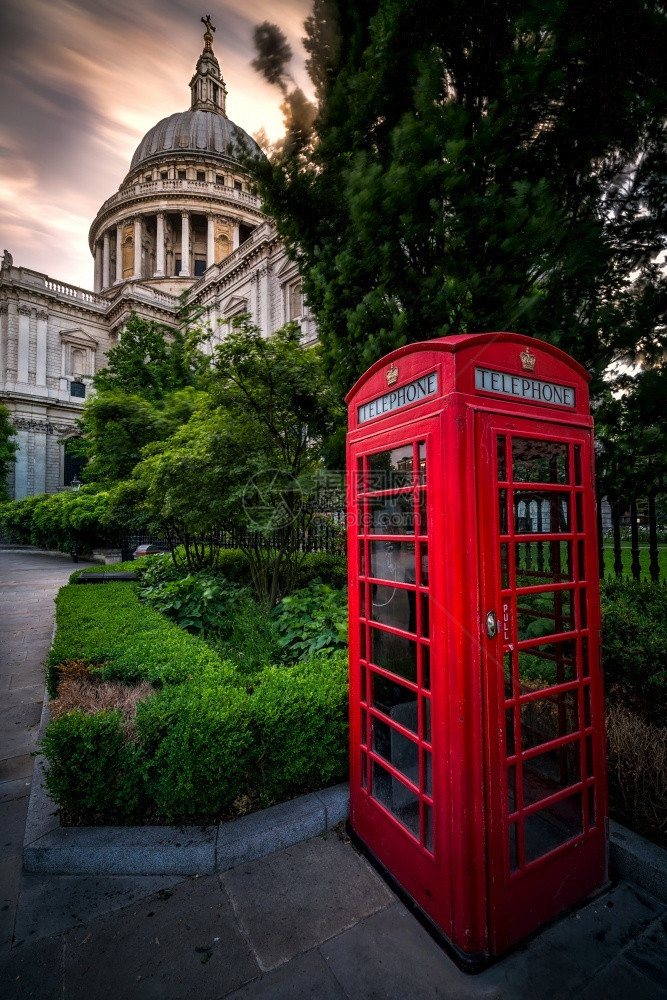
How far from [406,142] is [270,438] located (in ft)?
13.8

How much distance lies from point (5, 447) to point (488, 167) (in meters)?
39.9

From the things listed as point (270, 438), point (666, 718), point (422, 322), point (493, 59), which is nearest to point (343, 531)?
point (270, 438)

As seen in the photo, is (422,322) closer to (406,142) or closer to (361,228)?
(361,228)

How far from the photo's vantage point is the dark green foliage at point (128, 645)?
12.3 ft

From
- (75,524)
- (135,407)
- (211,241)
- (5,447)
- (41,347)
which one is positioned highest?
(211,241)

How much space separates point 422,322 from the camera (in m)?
3.65

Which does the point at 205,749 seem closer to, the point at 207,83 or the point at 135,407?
the point at 135,407

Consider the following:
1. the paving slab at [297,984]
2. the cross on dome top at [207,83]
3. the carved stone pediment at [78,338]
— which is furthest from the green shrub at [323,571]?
the cross on dome top at [207,83]

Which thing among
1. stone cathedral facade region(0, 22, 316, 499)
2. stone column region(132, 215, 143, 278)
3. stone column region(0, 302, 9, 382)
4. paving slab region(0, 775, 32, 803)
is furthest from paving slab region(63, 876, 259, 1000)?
stone column region(132, 215, 143, 278)

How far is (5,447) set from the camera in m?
33.9

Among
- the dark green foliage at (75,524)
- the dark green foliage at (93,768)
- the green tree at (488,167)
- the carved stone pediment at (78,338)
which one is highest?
the carved stone pediment at (78,338)

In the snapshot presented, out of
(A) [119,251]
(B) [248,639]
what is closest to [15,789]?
(B) [248,639]

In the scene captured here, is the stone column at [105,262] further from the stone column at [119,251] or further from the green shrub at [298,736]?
the green shrub at [298,736]

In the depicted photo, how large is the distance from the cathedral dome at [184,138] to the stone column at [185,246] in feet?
30.6
